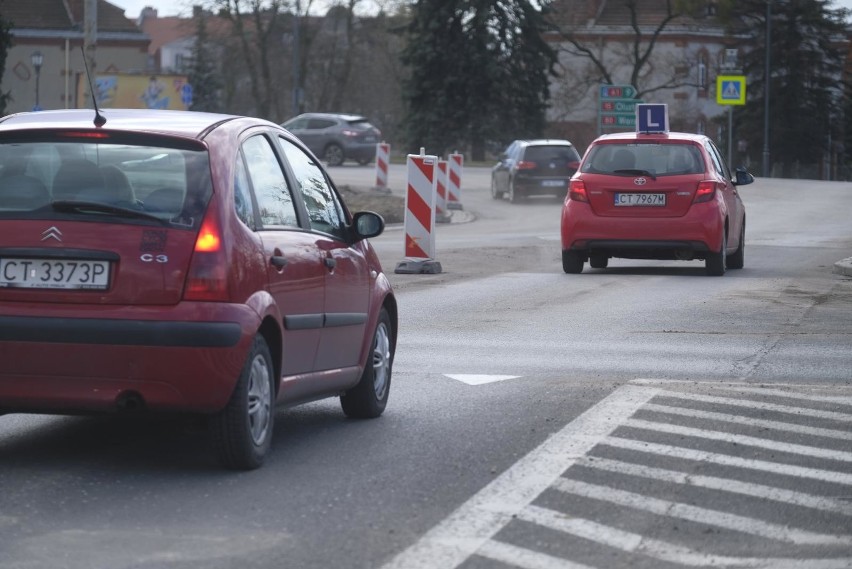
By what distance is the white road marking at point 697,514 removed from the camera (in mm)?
5801

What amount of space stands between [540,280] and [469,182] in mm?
34540

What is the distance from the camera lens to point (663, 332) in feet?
43.0

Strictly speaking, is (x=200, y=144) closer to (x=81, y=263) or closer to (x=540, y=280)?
(x=81, y=263)

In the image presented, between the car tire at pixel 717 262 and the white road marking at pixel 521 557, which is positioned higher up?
the white road marking at pixel 521 557

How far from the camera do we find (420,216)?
19828mm

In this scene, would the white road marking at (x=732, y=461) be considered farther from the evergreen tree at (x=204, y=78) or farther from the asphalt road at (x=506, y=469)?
the evergreen tree at (x=204, y=78)

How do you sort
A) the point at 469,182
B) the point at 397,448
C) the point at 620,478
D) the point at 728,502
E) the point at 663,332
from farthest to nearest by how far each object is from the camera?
the point at 469,182 < the point at 663,332 < the point at 397,448 < the point at 620,478 < the point at 728,502

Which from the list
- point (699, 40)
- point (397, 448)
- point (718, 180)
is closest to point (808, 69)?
point (699, 40)

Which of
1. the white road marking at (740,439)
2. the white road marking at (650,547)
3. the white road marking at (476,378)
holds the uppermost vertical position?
the white road marking at (650,547)

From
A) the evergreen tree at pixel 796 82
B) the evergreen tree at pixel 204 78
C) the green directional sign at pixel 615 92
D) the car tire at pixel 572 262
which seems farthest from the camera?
the evergreen tree at pixel 204 78

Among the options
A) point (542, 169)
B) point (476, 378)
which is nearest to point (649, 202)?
point (476, 378)

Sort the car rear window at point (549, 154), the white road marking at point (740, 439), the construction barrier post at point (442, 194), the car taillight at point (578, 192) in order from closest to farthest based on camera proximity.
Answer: the white road marking at point (740, 439)
the car taillight at point (578, 192)
the construction barrier post at point (442, 194)
the car rear window at point (549, 154)

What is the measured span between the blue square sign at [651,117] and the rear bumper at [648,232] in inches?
138

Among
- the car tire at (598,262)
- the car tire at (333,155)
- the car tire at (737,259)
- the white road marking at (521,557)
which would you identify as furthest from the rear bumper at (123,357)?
the car tire at (333,155)
